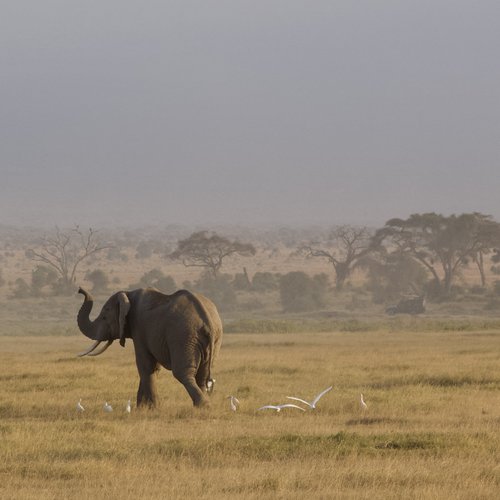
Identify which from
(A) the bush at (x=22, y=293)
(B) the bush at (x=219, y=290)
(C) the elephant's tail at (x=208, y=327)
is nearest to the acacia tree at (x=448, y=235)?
(B) the bush at (x=219, y=290)

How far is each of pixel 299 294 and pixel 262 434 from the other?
172ft

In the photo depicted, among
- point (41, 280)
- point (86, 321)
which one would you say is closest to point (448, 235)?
point (41, 280)

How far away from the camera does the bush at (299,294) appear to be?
218ft

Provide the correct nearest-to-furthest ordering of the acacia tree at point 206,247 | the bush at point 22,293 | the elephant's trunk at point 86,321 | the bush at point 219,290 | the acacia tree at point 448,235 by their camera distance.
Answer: the elephant's trunk at point 86,321 < the bush at point 219,290 < the bush at point 22,293 < the acacia tree at point 448,235 < the acacia tree at point 206,247

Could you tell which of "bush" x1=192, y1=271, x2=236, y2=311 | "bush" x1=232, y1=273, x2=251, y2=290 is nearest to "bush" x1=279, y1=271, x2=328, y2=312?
"bush" x1=192, y1=271, x2=236, y2=311

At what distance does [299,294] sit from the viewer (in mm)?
67312

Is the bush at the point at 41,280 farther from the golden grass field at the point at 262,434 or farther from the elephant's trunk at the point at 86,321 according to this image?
the elephant's trunk at the point at 86,321

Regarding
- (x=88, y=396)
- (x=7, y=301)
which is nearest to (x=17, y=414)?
(x=88, y=396)

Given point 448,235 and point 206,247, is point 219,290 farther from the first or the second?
point 448,235

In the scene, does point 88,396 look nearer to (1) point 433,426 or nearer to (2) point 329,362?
(1) point 433,426

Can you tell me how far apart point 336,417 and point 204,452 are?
4.27 m

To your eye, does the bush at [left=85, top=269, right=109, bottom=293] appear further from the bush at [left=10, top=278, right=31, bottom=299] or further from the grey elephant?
the grey elephant

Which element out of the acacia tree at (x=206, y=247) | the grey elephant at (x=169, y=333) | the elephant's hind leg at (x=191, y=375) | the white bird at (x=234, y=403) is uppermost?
the acacia tree at (x=206, y=247)

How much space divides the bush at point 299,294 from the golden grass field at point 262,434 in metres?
38.4
